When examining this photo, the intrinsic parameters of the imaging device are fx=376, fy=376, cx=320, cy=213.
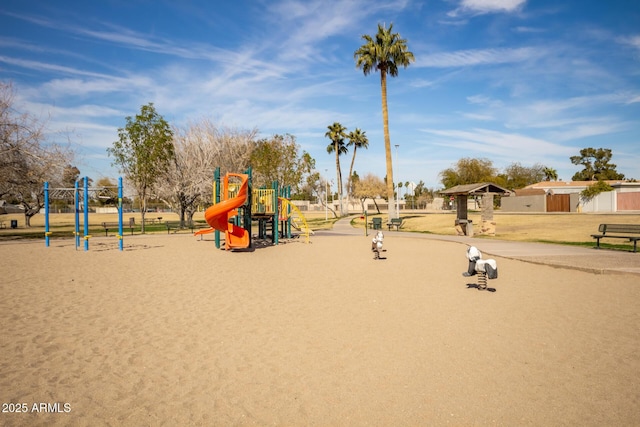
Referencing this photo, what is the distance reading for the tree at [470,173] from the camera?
67.0 m

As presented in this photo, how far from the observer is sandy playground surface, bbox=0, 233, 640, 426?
3.98 metres

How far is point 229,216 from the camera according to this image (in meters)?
17.8

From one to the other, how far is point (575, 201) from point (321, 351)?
180 feet

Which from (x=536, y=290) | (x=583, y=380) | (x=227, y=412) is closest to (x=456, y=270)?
(x=536, y=290)

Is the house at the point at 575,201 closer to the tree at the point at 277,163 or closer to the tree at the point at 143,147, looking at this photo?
the tree at the point at 277,163

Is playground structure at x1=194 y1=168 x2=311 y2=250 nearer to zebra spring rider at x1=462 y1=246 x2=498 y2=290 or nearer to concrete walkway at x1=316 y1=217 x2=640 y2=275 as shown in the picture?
zebra spring rider at x1=462 y1=246 x2=498 y2=290

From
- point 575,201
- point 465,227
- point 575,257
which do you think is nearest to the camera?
point 575,257

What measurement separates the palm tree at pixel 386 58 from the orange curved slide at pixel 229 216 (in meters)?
17.9

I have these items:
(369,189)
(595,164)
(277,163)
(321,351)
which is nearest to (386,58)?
(277,163)

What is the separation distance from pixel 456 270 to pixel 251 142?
108ft

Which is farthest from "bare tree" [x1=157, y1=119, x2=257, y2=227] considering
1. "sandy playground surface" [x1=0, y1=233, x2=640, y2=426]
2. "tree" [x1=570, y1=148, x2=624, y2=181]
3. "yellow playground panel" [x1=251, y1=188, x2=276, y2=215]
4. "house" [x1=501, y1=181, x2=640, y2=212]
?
"tree" [x1=570, y1=148, x2=624, y2=181]

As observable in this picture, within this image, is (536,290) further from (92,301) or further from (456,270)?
(92,301)

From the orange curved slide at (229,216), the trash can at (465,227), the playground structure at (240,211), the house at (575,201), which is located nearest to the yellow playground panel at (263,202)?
the playground structure at (240,211)

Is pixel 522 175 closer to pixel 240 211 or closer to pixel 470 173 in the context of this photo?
pixel 470 173
